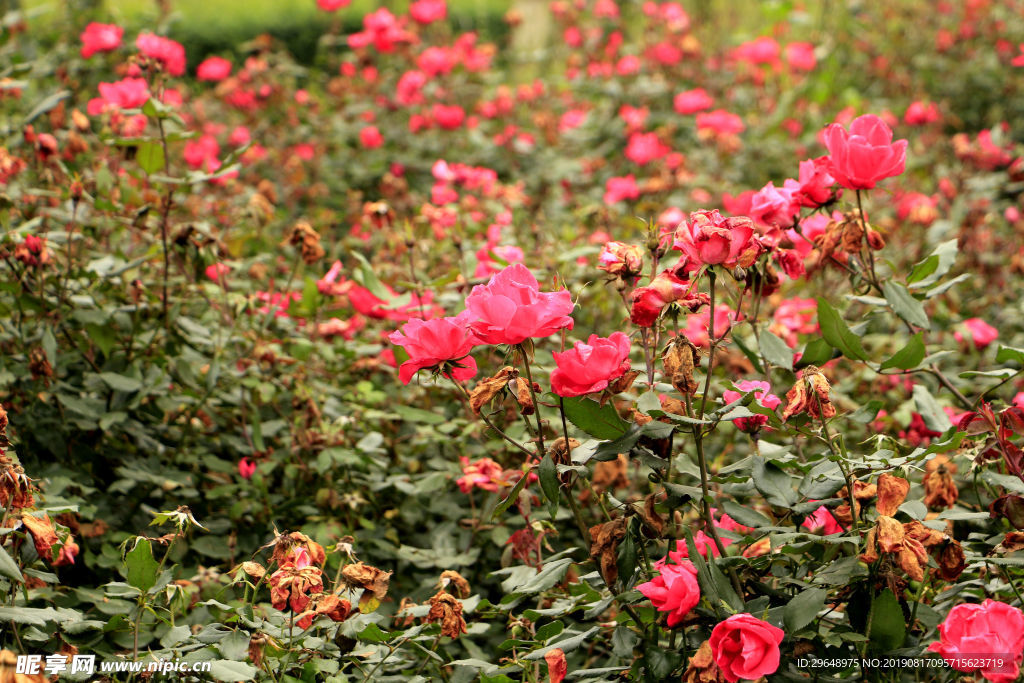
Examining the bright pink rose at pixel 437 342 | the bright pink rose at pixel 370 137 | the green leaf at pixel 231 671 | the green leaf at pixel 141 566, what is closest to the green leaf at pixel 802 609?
the bright pink rose at pixel 437 342

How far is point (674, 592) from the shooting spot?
1186mm

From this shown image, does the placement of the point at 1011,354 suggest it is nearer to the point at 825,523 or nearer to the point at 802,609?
the point at 825,523

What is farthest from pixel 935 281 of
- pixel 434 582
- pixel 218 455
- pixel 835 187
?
pixel 218 455

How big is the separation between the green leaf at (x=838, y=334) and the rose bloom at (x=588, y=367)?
Result: 1.43ft

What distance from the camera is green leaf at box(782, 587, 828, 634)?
1.22 metres

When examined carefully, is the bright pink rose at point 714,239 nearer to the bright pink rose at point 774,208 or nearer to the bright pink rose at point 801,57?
the bright pink rose at point 774,208

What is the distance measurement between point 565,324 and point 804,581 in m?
0.60

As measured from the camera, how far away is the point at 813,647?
4.27 ft

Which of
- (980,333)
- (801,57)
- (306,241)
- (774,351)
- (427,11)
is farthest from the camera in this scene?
(801,57)

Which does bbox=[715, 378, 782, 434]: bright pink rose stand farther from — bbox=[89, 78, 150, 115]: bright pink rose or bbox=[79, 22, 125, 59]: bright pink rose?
bbox=[79, 22, 125, 59]: bright pink rose

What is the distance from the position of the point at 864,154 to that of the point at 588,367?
1.95 feet

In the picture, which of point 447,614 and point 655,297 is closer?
point 655,297

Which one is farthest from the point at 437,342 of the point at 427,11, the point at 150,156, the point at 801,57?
the point at 801,57

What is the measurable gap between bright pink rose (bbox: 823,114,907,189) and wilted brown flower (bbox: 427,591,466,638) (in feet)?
2.99
